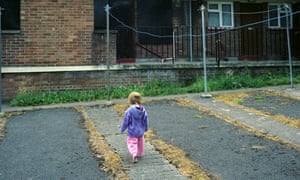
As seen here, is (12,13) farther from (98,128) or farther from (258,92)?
(258,92)

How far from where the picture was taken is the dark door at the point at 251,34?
15.1 meters

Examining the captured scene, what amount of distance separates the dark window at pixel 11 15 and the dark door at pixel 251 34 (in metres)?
7.77

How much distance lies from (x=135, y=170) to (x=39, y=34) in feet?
23.1

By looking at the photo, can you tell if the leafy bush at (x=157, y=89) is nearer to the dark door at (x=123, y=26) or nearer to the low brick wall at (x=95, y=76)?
the low brick wall at (x=95, y=76)

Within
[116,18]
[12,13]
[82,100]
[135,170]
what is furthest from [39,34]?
[135,170]

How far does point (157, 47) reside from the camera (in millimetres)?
14273

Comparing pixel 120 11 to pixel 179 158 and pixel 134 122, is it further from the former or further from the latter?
pixel 179 158

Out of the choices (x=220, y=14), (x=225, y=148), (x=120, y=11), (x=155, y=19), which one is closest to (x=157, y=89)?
(x=120, y=11)

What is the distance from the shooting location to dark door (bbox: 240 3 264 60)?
49.5 feet

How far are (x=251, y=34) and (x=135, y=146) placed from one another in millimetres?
11211

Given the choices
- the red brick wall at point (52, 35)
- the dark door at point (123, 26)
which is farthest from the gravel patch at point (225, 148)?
the dark door at point (123, 26)

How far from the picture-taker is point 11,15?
11.2 metres

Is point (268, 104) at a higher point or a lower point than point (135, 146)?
higher

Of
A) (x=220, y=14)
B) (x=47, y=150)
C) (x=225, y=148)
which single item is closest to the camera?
(x=225, y=148)
